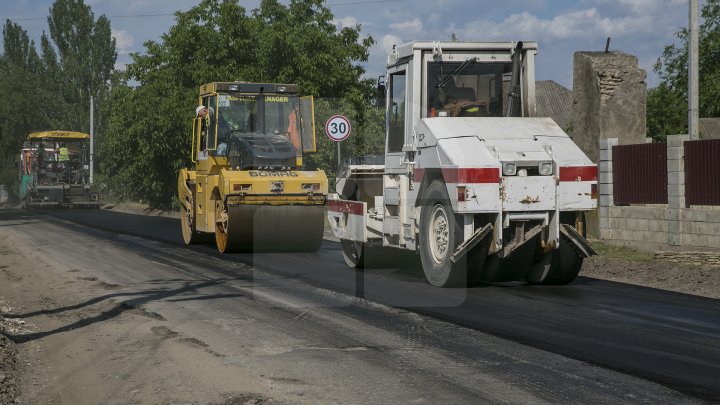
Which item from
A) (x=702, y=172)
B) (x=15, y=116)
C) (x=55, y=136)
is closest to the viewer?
(x=702, y=172)

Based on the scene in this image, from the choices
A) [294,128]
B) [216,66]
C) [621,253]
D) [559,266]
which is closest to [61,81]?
[216,66]

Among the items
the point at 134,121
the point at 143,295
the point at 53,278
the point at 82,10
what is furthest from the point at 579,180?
the point at 82,10

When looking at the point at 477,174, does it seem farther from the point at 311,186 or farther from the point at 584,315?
the point at 311,186

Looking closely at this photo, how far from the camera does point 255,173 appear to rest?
18.0 meters

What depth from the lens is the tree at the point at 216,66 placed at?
113 feet

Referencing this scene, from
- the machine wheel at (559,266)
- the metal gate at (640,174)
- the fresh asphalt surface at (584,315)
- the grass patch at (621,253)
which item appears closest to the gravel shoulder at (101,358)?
the fresh asphalt surface at (584,315)

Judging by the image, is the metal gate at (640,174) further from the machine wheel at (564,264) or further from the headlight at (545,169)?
the headlight at (545,169)

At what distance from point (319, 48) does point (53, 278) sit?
73.1 ft

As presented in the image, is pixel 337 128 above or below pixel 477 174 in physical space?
above

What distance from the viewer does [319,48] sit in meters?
35.8

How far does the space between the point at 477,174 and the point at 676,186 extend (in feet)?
27.0

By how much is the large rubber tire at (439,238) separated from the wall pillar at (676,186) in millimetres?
7238

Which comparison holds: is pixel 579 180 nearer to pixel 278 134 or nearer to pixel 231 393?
pixel 231 393

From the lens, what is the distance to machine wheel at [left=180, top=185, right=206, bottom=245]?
20.3m
